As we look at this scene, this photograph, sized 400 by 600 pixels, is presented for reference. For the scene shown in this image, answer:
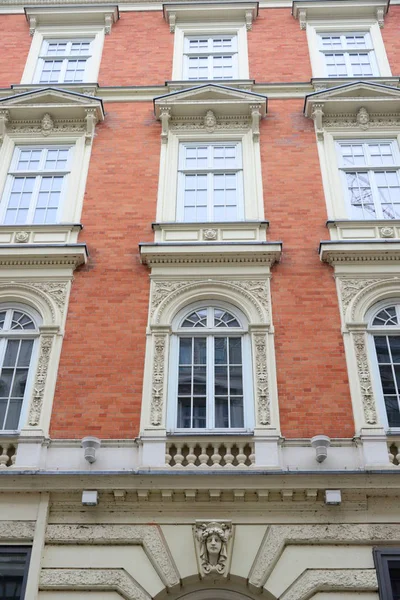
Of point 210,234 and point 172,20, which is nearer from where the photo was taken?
point 210,234

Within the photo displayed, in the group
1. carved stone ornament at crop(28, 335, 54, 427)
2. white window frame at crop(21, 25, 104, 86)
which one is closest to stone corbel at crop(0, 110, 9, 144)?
white window frame at crop(21, 25, 104, 86)

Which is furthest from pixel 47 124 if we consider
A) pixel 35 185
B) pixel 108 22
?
pixel 108 22

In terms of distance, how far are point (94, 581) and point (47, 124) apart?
1026cm

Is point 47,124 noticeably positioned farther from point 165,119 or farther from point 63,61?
point 63,61

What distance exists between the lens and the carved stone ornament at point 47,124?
14.9 metres

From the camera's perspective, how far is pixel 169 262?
40.2 ft

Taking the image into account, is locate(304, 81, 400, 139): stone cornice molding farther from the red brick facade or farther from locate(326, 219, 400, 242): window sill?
locate(326, 219, 400, 242): window sill

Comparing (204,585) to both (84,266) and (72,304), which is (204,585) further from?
(84,266)

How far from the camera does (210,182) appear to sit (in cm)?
1387

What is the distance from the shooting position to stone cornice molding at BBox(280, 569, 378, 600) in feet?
28.6

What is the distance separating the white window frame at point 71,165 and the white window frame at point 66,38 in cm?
233

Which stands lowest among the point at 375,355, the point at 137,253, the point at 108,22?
the point at 375,355

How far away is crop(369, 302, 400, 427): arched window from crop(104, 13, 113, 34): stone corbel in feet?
36.4

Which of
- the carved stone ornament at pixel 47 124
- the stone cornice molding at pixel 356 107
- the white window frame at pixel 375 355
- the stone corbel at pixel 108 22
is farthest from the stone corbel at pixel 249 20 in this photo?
the white window frame at pixel 375 355
